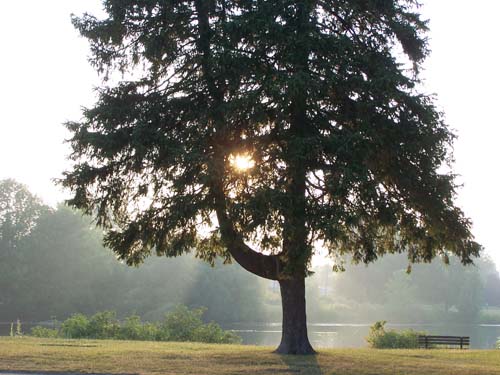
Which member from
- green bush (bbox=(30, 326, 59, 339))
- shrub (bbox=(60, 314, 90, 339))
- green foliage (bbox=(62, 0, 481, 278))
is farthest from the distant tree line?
green foliage (bbox=(62, 0, 481, 278))

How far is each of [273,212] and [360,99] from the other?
14.0ft

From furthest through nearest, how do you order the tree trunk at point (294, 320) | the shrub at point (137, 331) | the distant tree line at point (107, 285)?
the distant tree line at point (107, 285) < the shrub at point (137, 331) < the tree trunk at point (294, 320)

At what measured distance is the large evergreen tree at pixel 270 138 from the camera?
17.2 meters

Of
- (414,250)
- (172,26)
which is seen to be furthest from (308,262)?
(172,26)

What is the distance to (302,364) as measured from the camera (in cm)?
1645

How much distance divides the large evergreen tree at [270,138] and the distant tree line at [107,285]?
45432mm

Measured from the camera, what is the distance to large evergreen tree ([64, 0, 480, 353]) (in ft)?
56.4

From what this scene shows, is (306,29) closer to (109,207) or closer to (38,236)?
(109,207)

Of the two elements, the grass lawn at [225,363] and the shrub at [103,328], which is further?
the shrub at [103,328]

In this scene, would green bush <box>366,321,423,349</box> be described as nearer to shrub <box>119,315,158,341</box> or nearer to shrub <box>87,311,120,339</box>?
shrub <box>119,315,158,341</box>

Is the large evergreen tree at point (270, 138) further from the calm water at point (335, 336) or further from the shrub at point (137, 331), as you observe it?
the calm water at point (335, 336)

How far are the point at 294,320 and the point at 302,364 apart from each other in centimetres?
279

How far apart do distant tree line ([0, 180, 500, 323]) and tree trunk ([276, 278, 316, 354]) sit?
4682 centimetres

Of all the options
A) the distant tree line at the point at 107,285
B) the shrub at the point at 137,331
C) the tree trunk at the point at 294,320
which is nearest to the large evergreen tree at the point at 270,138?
the tree trunk at the point at 294,320
